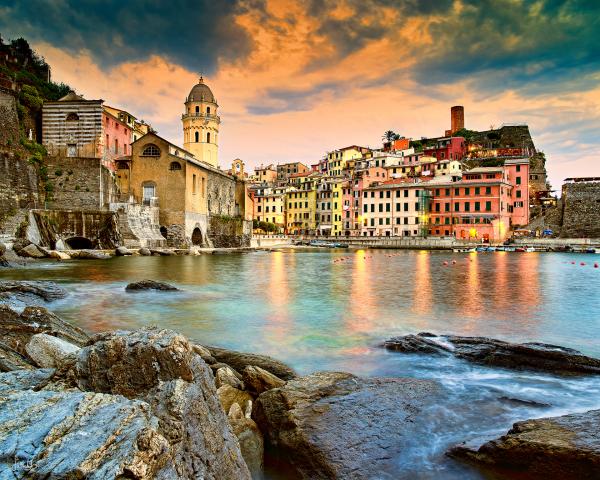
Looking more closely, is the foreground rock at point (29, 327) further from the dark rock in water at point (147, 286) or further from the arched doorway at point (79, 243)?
the arched doorway at point (79, 243)

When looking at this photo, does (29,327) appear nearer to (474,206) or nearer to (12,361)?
(12,361)

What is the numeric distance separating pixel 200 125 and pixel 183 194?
2872 centimetres

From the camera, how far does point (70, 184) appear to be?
4047cm

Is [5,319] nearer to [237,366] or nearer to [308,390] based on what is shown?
[237,366]

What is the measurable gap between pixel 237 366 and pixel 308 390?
7.06 ft

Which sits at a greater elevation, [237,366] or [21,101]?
[21,101]

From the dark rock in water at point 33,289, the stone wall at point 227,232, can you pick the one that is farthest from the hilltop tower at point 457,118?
the dark rock in water at point 33,289

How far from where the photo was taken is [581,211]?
213ft

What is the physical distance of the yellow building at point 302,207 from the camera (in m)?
86.4

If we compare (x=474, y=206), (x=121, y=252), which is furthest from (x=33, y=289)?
(x=474, y=206)

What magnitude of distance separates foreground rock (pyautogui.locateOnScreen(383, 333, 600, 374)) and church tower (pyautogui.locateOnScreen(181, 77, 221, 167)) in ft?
214

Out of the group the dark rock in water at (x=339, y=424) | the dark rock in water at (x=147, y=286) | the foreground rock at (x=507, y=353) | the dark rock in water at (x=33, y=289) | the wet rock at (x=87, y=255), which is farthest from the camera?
the wet rock at (x=87, y=255)

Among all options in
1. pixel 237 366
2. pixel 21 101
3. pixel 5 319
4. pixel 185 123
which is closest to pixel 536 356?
pixel 237 366

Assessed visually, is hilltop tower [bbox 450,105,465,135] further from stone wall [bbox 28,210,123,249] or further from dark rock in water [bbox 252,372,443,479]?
dark rock in water [bbox 252,372,443,479]
